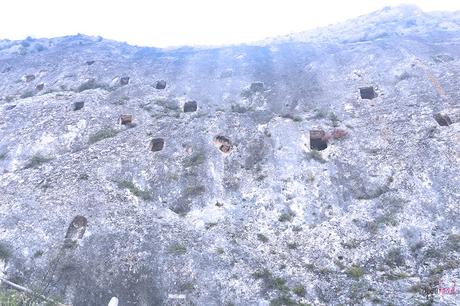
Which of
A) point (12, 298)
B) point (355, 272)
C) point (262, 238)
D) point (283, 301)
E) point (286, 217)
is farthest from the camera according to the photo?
point (286, 217)

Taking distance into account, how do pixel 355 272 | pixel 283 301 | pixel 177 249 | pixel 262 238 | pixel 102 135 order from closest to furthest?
1. pixel 283 301
2. pixel 355 272
3. pixel 177 249
4. pixel 262 238
5. pixel 102 135

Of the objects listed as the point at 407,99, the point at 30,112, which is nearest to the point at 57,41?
the point at 30,112

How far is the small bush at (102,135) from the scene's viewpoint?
3102 centimetres

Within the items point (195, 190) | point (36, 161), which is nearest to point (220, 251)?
point (195, 190)

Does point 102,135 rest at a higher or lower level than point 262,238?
higher

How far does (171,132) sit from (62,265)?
41.6ft

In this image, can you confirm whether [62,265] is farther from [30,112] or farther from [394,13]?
[394,13]

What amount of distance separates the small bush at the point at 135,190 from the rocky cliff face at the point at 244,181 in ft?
0.36

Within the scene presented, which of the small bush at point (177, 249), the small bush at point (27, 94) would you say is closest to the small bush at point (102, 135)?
the small bush at point (27, 94)

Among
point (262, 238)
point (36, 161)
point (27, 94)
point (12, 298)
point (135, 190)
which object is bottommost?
point (262, 238)

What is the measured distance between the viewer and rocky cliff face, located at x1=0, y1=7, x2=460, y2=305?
2033 cm

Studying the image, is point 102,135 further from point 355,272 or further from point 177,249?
point 355,272

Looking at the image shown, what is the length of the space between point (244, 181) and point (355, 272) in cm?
898

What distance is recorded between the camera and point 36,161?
95.3ft
